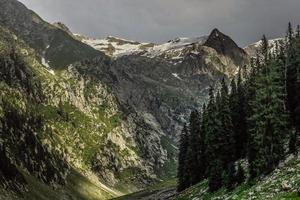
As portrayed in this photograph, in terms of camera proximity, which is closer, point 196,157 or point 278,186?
point 278,186

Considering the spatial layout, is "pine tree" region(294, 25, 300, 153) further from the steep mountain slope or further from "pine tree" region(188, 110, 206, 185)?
"pine tree" region(188, 110, 206, 185)

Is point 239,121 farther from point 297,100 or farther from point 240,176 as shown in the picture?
point 240,176

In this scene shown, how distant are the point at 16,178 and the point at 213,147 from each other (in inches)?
2961

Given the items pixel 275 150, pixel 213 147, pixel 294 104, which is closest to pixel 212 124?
pixel 213 147

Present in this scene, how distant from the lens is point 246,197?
186 ft

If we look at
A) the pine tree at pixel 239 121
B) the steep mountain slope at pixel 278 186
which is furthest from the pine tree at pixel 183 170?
the steep mountain slope at pixel 278 186

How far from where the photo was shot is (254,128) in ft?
238

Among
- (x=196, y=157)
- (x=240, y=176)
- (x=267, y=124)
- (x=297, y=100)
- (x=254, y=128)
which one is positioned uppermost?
(x=297, y=100)

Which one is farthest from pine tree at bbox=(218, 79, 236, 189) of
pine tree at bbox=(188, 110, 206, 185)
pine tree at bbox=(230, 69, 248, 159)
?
pine tree at bbox=(188, 110, 206, 185)

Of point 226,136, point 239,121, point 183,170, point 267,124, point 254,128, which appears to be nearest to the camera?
point 267,124

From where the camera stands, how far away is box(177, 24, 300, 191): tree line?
228 ft

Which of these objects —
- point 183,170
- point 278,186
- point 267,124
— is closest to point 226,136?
point 267,124

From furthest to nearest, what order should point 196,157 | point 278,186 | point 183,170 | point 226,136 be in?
point 183,170
point 196,157
point 226,136
point 278,186

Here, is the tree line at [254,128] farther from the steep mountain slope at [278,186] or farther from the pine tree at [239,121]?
the steep mountain slope at [278,186]
